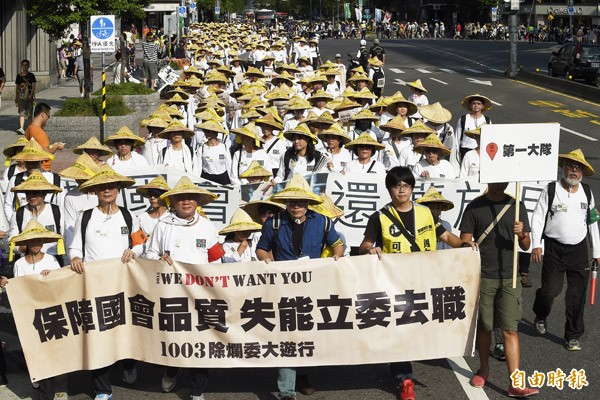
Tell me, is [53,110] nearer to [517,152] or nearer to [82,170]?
[82,170]

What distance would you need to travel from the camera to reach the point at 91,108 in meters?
23.3

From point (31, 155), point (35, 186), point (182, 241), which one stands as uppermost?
point (31, 155)

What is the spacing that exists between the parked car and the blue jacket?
31.9m

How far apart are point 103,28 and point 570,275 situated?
13.2m

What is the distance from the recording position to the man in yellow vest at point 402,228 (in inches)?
318

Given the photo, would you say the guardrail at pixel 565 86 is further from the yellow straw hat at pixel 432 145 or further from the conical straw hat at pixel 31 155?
the conical straw hat at pixel 31 155

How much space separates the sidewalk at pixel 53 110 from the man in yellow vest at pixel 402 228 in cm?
1261

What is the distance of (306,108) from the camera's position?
15125 mm

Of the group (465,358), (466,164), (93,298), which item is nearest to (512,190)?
(466,164)

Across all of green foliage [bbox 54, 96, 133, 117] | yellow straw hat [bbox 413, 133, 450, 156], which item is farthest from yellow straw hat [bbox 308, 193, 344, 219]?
green foliage [bbox 54, 96, 133, 117]

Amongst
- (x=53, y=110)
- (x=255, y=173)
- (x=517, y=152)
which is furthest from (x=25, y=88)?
(x=517, y=152)

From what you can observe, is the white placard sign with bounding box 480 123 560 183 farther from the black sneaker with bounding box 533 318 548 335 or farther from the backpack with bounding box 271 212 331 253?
the black sneaker with bounding box 533 318 548 335

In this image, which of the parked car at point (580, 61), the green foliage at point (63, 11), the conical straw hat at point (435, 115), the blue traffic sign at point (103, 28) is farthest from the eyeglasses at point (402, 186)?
the parked car at point (580, 61)

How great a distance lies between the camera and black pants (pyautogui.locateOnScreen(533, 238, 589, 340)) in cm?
935
